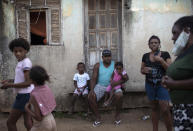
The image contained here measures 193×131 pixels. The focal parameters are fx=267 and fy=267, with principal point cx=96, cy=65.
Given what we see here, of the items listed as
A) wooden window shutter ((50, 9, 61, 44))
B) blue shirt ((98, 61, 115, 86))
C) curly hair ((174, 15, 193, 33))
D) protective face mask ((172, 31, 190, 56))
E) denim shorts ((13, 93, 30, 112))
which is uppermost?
wooden window shutter ((50, 9, 61, 44))

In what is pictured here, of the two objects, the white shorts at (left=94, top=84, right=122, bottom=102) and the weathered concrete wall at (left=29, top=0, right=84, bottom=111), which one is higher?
the weathered concrete wall at (left=29, top=0, right=84, bottom=111)

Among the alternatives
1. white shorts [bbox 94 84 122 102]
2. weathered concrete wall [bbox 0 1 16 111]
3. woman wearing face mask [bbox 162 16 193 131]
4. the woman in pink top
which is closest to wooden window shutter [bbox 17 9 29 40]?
weathered concrete wall [bbox 0 1 16 111]

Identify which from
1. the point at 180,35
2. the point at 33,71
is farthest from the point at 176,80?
the point at 33,71

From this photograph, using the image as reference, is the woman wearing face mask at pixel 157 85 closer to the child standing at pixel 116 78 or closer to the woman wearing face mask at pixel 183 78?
the child standing at pixel 116 78

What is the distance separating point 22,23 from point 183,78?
486 cm

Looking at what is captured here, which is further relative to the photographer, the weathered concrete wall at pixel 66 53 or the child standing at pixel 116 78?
the weathered concrete wall at pixel 66 53

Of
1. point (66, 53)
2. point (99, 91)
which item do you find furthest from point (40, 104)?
point (66, 53)

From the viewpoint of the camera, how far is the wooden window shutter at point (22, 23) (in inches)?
246

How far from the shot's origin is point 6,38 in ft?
20.3

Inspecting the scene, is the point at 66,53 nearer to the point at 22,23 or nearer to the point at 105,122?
the point at 22,23

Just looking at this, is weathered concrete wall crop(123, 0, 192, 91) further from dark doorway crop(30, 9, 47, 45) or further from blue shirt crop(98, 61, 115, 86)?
dark doorway crop(30, 9, 47, 45)

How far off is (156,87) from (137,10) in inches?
95.4

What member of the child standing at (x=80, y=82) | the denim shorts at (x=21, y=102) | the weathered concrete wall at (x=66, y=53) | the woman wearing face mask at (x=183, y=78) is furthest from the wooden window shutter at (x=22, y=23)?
the woman wearing face mask at (x=183, y=78)

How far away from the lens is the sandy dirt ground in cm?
545
